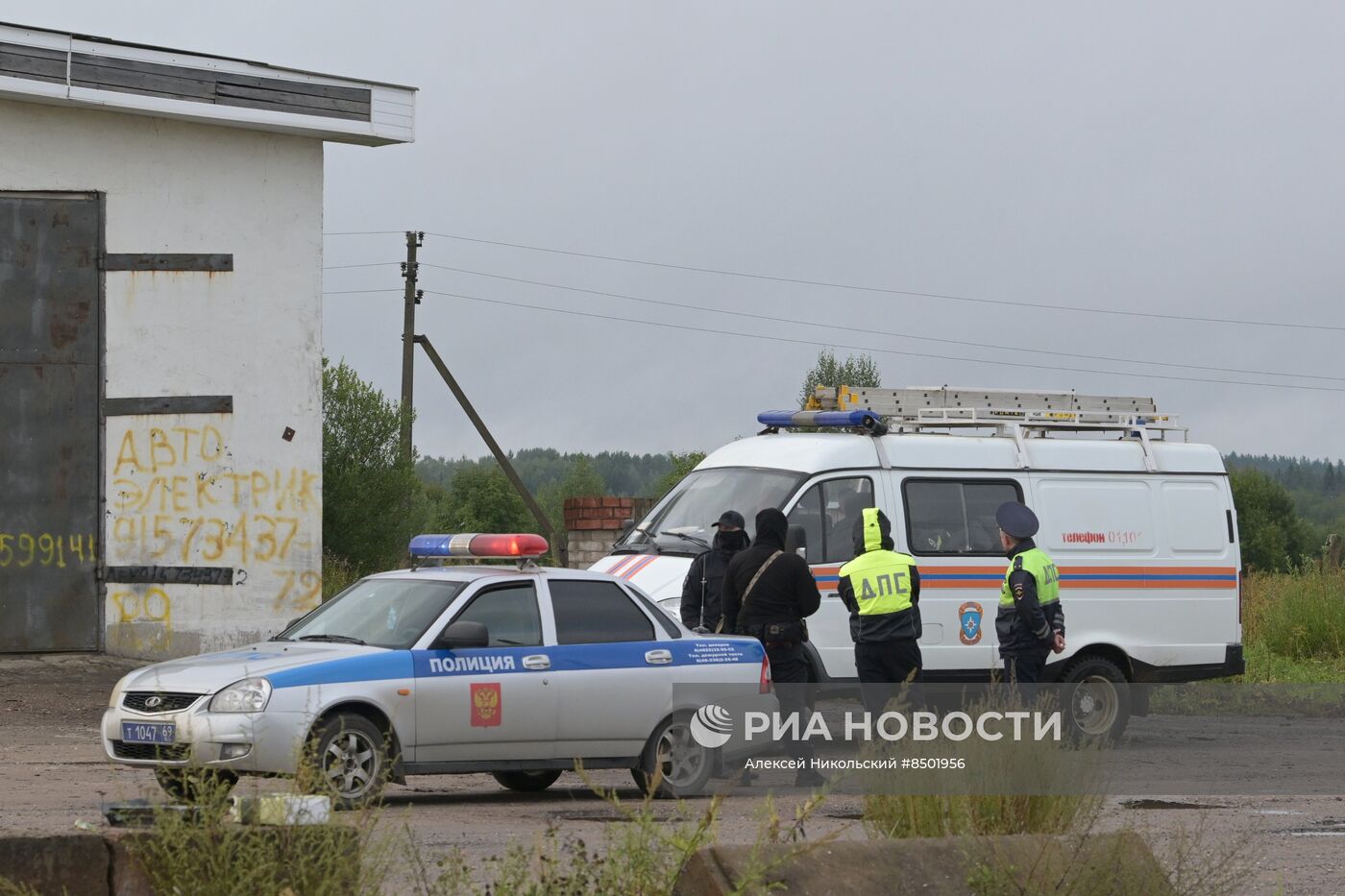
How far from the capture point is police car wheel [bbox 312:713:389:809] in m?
9.47

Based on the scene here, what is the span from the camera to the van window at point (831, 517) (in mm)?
13992

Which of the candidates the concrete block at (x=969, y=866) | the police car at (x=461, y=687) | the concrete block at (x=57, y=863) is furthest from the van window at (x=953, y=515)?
the concrete block at (x=57, y=863)

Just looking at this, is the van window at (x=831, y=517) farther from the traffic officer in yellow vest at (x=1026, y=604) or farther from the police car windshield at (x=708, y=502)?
the traffic officer in yellow vest at (x=1026, y=604)

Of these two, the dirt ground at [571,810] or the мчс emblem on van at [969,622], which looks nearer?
the dirt ground at [571,810]

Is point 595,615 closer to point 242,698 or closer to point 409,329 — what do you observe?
point 242,698

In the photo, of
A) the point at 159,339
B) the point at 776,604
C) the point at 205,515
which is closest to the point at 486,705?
the point at 776,604

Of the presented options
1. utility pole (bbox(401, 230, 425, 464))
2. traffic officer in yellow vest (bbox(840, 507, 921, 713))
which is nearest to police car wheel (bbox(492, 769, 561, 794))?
traffic officer in yellow vest (bbox(840, 507, 921, 713))

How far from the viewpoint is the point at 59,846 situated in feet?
17.3

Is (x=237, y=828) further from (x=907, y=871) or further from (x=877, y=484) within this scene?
(x=877, y=484)

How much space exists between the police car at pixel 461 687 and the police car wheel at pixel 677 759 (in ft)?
0.04

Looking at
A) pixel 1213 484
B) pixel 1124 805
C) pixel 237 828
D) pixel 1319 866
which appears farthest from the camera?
pixel 1213 484

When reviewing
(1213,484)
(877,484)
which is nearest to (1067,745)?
(877,484)

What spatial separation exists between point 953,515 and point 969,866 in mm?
9001

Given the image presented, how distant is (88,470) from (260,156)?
12.0ft
